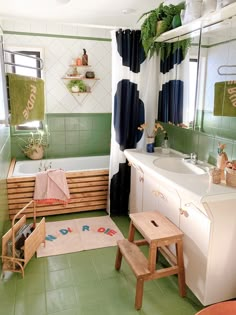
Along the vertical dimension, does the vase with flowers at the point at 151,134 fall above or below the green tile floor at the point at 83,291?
above

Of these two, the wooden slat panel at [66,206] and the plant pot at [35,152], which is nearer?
the wooden slat panel at [66,206]

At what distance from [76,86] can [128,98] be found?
1.19 metres

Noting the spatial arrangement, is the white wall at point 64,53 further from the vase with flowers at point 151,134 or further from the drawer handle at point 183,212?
the drawer handle at point 183,212

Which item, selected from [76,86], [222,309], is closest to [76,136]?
[76,86]

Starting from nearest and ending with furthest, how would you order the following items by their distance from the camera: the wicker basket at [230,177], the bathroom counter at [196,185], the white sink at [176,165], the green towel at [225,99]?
the bathroom counter at [196,185], the wicker basket at [230,177], the green towel at [225,99], the white sink at [176,165]

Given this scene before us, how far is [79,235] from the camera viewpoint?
2.92 metres

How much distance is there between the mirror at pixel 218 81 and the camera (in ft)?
6.75

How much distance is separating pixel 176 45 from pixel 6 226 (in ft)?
8.46

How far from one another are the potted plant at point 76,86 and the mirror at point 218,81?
6.41 ft

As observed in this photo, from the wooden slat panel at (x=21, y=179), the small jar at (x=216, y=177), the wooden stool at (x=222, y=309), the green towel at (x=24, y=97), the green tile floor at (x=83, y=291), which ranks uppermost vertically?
→ the green towel at (x=24, y=97)

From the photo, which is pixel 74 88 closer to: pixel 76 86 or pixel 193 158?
pixel 76 86

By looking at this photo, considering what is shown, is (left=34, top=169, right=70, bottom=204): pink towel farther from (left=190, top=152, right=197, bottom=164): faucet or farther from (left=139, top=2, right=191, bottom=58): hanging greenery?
(left=139, top=2, right=191, bottom=58): hanging greenery

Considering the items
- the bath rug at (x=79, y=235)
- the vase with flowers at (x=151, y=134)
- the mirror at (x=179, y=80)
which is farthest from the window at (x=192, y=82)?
the bath rug at (x=79, y=235)

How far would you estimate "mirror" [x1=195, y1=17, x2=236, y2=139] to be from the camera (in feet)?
6.75
